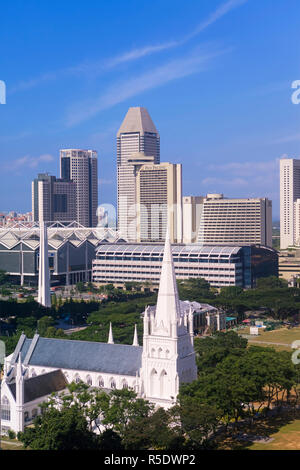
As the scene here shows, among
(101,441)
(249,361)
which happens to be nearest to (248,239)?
(249,361)

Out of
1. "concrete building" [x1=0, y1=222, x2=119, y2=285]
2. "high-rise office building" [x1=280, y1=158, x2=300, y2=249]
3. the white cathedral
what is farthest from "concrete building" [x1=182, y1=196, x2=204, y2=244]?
the white cathedral

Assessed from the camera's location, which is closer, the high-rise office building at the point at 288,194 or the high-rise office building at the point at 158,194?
the high-rise office building at the point at 158,194

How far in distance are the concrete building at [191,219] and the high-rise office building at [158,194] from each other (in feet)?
6.37

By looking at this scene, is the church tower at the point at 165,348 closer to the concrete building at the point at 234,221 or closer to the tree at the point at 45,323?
the tree at the point at 45,323

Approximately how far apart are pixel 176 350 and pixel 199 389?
2.53 meters

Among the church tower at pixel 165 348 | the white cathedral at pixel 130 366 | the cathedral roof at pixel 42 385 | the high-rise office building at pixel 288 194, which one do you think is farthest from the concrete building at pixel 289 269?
the church tower at pixel 165 348

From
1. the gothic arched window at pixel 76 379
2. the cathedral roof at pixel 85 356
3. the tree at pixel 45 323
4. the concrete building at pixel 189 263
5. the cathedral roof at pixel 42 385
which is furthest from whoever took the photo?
the concrete building at pixel 189 263

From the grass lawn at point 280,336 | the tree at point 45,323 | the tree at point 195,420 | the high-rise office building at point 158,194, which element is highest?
the high-rise office building at point 158,194

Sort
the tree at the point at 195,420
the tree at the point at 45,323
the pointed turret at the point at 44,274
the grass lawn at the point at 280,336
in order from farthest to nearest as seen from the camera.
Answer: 1. the pointed turret at the point at 44,274
2. the grass lawn at the point at 280,336
3. the tree at the point at 45,323
4. the tree at the point at 195,420

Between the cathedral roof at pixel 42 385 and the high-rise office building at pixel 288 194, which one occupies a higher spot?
the high-rise office building at pixel 288 194

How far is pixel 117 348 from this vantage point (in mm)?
41625

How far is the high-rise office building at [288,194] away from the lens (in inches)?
7472
